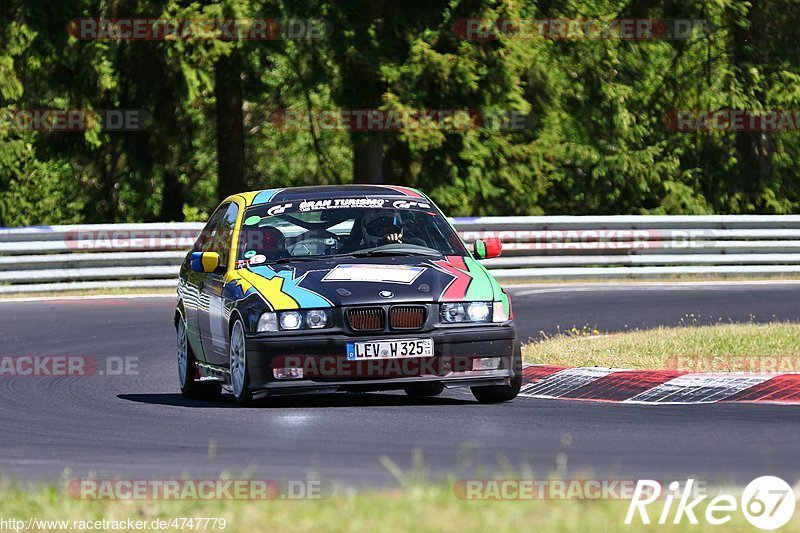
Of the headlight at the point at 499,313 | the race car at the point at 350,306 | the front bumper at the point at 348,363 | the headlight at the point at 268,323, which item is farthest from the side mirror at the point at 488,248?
the headlight at the point at 268,323

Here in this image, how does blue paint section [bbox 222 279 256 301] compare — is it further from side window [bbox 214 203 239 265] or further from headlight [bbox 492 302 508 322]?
headlight [bbox 492 302 508 322]

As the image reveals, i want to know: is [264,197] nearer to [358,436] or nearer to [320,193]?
[320,193]

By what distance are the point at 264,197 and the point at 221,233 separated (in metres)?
0.45

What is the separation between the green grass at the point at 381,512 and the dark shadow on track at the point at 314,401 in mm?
4435

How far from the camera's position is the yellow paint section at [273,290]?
10.8m

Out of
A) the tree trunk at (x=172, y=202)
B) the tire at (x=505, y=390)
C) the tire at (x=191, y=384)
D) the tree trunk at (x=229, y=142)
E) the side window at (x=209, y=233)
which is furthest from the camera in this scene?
the tree trunk at (x=172, y=202)

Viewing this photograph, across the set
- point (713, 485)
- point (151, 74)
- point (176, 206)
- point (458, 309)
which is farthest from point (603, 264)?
point (713, 485)

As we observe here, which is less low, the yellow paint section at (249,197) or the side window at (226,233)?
the yellow paint section at (249,197)

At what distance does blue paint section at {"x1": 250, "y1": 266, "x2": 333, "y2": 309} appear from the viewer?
35.3 ft

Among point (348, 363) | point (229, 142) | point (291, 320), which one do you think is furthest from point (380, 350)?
point (229, 142)

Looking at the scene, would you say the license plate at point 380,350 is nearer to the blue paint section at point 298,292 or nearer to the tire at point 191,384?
the blue paint section at point 298,292

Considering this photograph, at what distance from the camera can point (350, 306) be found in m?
10.7

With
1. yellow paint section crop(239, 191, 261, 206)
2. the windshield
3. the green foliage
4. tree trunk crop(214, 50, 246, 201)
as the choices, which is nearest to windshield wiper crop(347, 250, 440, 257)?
the windshield

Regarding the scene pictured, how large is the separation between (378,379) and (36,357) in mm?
5560
